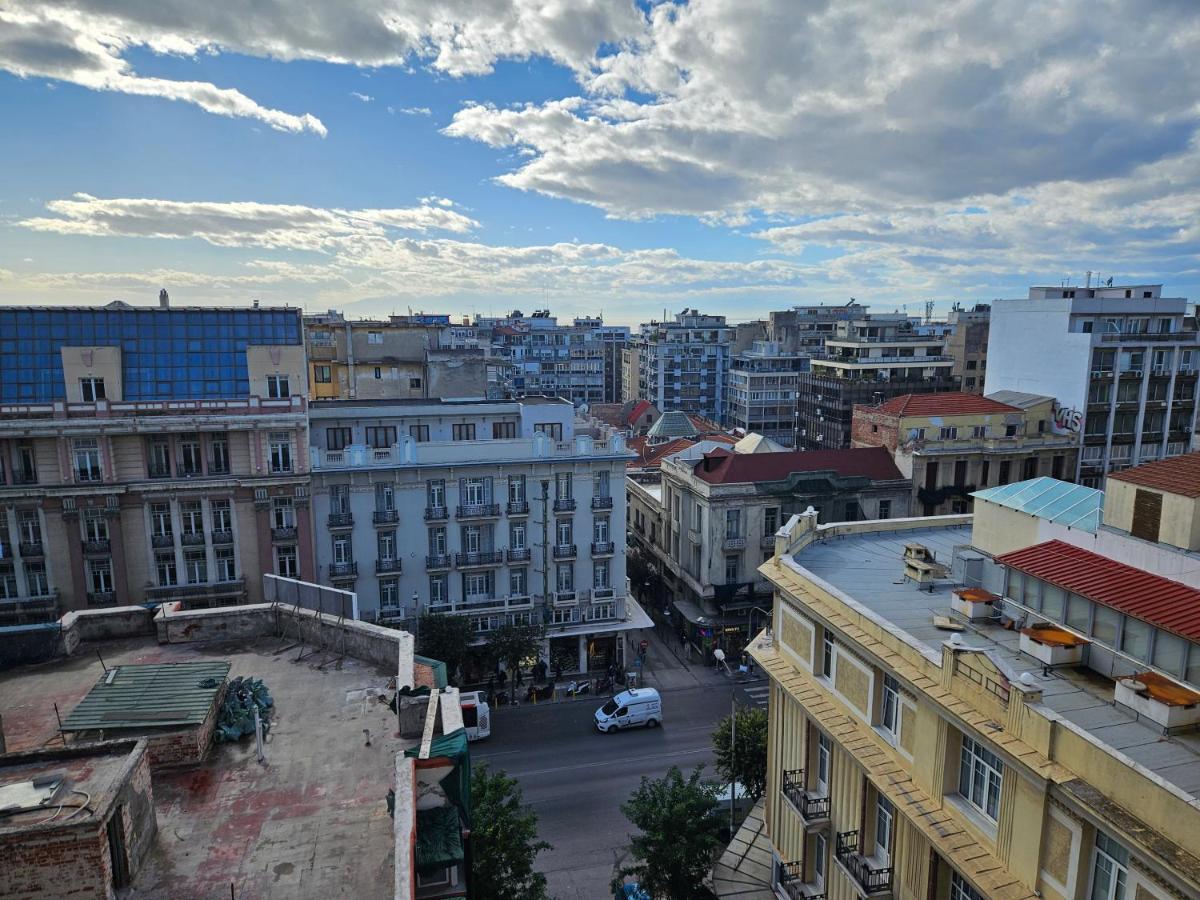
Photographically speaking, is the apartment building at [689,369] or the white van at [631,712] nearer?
the white van at [631,712]

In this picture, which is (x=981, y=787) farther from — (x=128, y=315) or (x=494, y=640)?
(x=128, y=315)

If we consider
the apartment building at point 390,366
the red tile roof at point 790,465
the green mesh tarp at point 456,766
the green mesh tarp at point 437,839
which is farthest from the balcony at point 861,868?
the apartment building at point 390,366

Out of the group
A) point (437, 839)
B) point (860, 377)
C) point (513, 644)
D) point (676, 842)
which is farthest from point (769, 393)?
point (437, 839)

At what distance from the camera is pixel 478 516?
50.4 metres

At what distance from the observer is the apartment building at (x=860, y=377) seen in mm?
90875

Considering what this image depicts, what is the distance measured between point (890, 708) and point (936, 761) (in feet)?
8.35

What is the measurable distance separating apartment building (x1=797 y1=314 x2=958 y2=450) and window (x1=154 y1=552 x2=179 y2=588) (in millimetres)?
69340

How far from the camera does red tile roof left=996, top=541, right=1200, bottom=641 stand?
16844 mm

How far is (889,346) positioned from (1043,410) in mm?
36301

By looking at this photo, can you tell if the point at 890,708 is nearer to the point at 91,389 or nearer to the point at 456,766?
the point at 456,766

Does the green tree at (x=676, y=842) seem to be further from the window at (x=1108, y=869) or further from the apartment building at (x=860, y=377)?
the apartment building at (x=860, y=377)

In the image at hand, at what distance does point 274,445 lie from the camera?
46000mm

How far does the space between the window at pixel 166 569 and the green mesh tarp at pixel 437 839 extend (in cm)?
3617

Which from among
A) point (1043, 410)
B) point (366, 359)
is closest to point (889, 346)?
point (1043, 410)
